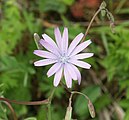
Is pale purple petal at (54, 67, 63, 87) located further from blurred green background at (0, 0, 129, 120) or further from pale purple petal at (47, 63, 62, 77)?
blurred green background at (0, 0, 129, 120)

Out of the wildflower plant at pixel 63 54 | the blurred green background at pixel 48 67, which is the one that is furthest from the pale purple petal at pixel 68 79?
the blurred green background at pixel 48 67

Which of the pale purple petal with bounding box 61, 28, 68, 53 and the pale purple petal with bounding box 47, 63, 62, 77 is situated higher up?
the pale purple petal with bounding box 61, 28, 68, 53

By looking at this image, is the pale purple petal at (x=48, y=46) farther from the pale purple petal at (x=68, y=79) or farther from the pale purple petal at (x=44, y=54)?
the pale purple petal at (x=68, y=79)

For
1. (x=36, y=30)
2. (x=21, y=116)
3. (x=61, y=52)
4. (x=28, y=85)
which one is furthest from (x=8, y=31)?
(x=61, y=52)

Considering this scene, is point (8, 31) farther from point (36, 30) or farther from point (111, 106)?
point (111, 106)

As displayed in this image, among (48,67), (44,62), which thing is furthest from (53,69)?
(48,67)

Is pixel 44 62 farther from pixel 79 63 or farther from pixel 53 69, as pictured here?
pixel 79 63

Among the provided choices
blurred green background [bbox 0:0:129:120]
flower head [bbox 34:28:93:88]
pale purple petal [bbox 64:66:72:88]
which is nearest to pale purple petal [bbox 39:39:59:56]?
flower head [bbox 34:28:93:88]

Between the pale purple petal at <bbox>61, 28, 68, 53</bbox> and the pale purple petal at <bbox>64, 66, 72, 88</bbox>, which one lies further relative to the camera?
the pale purple petal at <bbox>61, 28, 68, 53</bbox>
